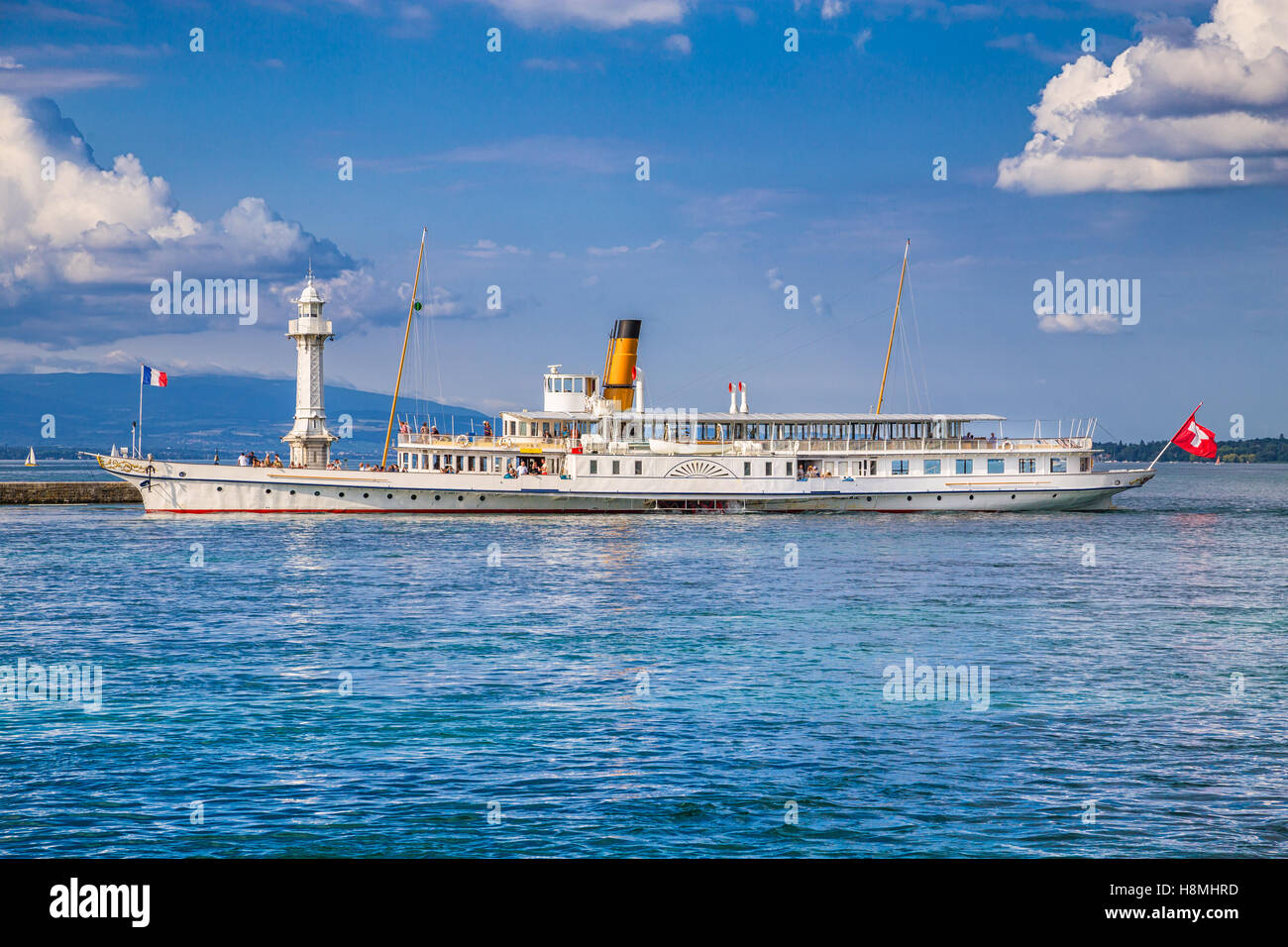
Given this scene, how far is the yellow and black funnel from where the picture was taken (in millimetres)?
79312

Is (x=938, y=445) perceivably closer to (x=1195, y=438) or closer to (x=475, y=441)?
(x=1195, y=438)

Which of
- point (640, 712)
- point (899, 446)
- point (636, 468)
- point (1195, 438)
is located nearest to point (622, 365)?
point (636, 468)

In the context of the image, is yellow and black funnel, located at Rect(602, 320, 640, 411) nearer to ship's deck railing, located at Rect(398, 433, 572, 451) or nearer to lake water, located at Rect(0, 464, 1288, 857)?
ship's deck railing, located at Rect(398, 433, 572, 451)

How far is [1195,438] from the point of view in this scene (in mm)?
Answer: 67750

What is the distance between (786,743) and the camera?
18.7 meters

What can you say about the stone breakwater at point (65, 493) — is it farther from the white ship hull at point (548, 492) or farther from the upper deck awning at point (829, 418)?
the upper deck awning at point (829, 418)

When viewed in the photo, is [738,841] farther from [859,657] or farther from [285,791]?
[859,657]

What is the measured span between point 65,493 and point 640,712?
262 feet

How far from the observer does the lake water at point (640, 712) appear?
1455 cm

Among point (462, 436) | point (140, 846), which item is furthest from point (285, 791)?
point (462, 436)

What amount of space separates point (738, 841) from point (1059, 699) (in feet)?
35.5
